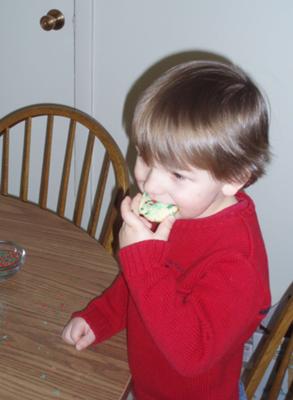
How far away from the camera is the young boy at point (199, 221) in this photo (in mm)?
668

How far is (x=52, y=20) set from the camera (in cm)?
168

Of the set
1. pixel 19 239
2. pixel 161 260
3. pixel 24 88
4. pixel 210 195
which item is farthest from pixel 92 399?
pixel 24 88

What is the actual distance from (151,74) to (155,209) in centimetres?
98

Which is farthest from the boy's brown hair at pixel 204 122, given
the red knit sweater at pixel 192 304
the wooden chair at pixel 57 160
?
the wooden chair at pixel 57 160

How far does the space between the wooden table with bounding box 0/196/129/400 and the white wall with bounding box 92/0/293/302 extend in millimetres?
761

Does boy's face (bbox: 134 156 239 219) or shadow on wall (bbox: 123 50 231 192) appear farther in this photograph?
shadow on wall (bbox: 123 50 231 192)

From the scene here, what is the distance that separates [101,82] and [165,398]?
119 cm

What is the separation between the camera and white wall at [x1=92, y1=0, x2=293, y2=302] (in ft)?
4.64

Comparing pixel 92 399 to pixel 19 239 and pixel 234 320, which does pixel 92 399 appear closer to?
pixel 234 320

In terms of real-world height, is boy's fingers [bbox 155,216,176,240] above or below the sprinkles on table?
above

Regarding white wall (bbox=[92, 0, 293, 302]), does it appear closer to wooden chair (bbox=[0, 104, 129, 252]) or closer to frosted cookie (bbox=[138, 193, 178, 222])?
wooden chair (bbox=[0, 104, 129, 252])

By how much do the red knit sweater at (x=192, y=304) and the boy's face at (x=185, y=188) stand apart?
5 centimetres

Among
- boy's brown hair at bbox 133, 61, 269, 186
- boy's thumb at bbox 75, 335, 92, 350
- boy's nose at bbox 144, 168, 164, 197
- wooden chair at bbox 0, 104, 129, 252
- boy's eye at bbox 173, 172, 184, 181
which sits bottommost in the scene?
wooden chair at bbox 0, 104, 129, 252

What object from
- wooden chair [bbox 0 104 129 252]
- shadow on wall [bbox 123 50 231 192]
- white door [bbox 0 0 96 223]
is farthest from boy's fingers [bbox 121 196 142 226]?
white door [bbox 0 0 96 223]
